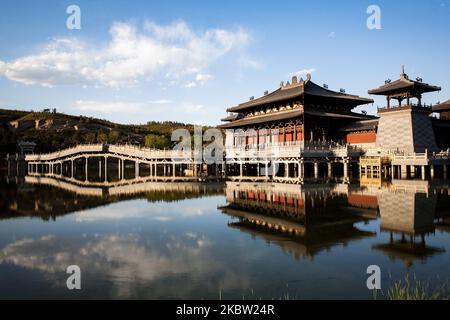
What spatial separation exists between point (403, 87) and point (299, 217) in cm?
2488

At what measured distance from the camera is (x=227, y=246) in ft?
41.5

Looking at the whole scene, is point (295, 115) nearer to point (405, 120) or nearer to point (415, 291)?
point (405, 120)

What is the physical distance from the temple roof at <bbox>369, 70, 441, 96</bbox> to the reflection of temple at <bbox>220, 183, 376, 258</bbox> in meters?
15.7

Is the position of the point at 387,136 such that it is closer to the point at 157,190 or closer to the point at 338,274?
the point at 157,190

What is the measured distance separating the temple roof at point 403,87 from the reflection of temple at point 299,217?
620 inches

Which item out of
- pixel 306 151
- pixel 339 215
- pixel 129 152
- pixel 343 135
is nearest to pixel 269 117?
pixel 343 135

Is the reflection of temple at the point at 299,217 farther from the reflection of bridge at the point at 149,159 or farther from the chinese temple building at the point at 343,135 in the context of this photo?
the reflection of bridge at the point at 149,159

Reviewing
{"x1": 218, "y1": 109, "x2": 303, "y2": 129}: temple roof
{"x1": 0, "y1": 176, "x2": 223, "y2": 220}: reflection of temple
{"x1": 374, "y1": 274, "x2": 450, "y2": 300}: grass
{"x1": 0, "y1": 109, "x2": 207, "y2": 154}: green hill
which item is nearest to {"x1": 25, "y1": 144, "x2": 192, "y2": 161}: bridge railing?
{"x1": 218, "y1": 109, "x2": 303, "y2": 129}: temple roof

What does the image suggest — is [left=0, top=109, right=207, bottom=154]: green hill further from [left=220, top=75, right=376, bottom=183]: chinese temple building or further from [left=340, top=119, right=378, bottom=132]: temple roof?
[left=340, top=119, right=378, bottom=132]: temple roof

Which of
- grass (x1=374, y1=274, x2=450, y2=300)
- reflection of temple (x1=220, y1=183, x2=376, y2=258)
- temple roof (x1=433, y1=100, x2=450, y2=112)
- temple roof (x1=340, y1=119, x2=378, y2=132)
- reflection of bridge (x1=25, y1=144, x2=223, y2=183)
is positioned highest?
temple roof (x1=433, y1=100, x2=450, y2=112)

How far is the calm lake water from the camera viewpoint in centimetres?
899

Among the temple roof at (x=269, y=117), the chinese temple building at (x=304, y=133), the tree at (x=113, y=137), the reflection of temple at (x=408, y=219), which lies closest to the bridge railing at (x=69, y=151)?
the temple roof at (x=269, y=117)

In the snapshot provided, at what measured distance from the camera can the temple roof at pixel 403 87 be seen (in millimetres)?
36125
